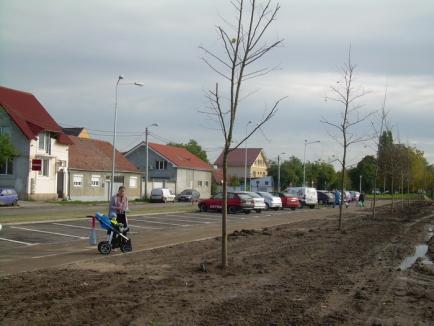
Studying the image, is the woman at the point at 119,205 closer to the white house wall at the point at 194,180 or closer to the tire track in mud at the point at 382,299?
the tire track in mud at the point at 382,299

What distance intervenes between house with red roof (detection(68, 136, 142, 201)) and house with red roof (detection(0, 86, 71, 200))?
167 cm

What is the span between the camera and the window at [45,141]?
48.8 metres

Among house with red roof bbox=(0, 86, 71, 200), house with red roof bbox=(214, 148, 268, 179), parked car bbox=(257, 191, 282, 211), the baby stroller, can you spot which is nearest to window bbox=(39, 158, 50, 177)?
house with red roof bbox=(0, 86, 71, 200)

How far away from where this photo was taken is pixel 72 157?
54906 millimetres

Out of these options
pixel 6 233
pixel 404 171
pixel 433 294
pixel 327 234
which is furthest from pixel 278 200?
pixel 433 294

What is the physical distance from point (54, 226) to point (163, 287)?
506 inches

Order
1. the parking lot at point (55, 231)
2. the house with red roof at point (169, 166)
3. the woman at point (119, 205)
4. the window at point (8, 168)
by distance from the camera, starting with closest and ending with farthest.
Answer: the woman at point (119, 205) → the parking lot at point (55, 231) → the window at point (8, 168) → the house with red roof at point (169, 166)

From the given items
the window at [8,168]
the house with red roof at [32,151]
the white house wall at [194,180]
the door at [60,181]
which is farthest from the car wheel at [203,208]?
the white house wall at [194,180]

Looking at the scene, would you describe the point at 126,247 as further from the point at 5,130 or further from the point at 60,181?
the point at 60,181

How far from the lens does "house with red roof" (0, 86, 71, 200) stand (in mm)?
46594

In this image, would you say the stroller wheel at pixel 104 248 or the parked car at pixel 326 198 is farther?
the parked car at pixel 326 198

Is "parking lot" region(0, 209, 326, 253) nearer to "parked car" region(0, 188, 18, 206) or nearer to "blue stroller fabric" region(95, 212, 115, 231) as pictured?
"blue stroller fabric" region(95, 212, 115, 231)

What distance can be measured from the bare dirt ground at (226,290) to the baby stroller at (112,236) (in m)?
0.55

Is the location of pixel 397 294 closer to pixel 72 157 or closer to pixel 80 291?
pixel 80 291
